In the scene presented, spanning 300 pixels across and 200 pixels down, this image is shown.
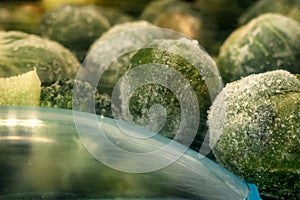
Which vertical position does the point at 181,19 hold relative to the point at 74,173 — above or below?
above

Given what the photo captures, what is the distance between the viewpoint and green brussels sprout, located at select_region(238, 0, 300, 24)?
1.67 metres

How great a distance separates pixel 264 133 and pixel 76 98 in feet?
1.74

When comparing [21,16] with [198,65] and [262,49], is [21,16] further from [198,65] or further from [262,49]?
[262,49]

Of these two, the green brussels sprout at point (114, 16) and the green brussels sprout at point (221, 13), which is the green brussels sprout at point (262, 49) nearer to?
the green brussels sprout at point (221, 13)

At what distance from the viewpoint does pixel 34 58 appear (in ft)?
5.18

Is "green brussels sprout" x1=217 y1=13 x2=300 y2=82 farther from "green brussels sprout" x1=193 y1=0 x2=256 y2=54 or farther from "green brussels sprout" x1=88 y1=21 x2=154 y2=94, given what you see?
"green brussels sprout" x1=88 y1=21 x2=154 y2=94

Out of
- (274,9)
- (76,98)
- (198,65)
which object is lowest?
(76,98)

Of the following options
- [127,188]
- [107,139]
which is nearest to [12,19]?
[107,139]

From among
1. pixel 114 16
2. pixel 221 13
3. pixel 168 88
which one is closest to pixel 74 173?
pixel 168 88

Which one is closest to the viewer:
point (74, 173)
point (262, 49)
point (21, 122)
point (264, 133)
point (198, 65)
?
point (74, 173)

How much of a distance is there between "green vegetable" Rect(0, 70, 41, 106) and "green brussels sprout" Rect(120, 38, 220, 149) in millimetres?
252

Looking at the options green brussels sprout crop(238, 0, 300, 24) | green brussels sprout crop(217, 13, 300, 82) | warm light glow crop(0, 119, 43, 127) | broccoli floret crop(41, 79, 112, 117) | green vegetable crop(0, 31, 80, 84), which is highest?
green brussels sprout crop(238, 0, 300, 24)

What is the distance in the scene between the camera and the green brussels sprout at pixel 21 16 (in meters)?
1.62

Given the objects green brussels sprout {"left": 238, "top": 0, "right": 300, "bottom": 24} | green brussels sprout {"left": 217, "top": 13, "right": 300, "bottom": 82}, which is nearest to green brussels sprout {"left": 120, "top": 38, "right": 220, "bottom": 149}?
green brussels sprout {"left": 217, "top": 13, "right": 300, "bottom": 82}
